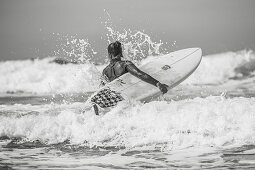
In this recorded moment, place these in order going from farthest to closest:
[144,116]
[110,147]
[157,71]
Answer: [157,71] → [144,116] → [110,147]

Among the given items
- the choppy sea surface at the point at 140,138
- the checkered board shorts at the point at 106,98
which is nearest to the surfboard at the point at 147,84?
the checkered board shorts at the point at 106,98

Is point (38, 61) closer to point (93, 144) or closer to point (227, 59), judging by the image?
point (227, 59)

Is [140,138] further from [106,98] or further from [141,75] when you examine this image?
[141,75]

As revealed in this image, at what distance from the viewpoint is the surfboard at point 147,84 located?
23.0ft

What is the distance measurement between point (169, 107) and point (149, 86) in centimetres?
119

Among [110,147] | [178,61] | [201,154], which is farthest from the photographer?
[178,61]

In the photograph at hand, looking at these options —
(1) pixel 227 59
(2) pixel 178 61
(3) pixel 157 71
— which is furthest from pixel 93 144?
(1) pixel 227 59

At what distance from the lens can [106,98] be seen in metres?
6.98

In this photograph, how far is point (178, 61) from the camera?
8.44m

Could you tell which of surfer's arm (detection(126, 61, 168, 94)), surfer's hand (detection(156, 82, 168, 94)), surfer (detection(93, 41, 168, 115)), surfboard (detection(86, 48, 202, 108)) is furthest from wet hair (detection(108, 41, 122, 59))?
surfer's hand (detection(156, 82, 168, 94))

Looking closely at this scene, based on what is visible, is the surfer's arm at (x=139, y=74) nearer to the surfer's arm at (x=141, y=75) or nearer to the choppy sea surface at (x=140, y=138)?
the surfer's arm at (x=141, y=75)

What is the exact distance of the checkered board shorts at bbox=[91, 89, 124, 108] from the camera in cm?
693

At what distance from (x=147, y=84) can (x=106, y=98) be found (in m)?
0.81

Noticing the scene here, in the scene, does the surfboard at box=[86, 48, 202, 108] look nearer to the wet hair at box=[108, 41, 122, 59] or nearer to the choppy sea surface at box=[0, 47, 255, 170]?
the choppy sea surface at box=[0, 47, 255, 170]
